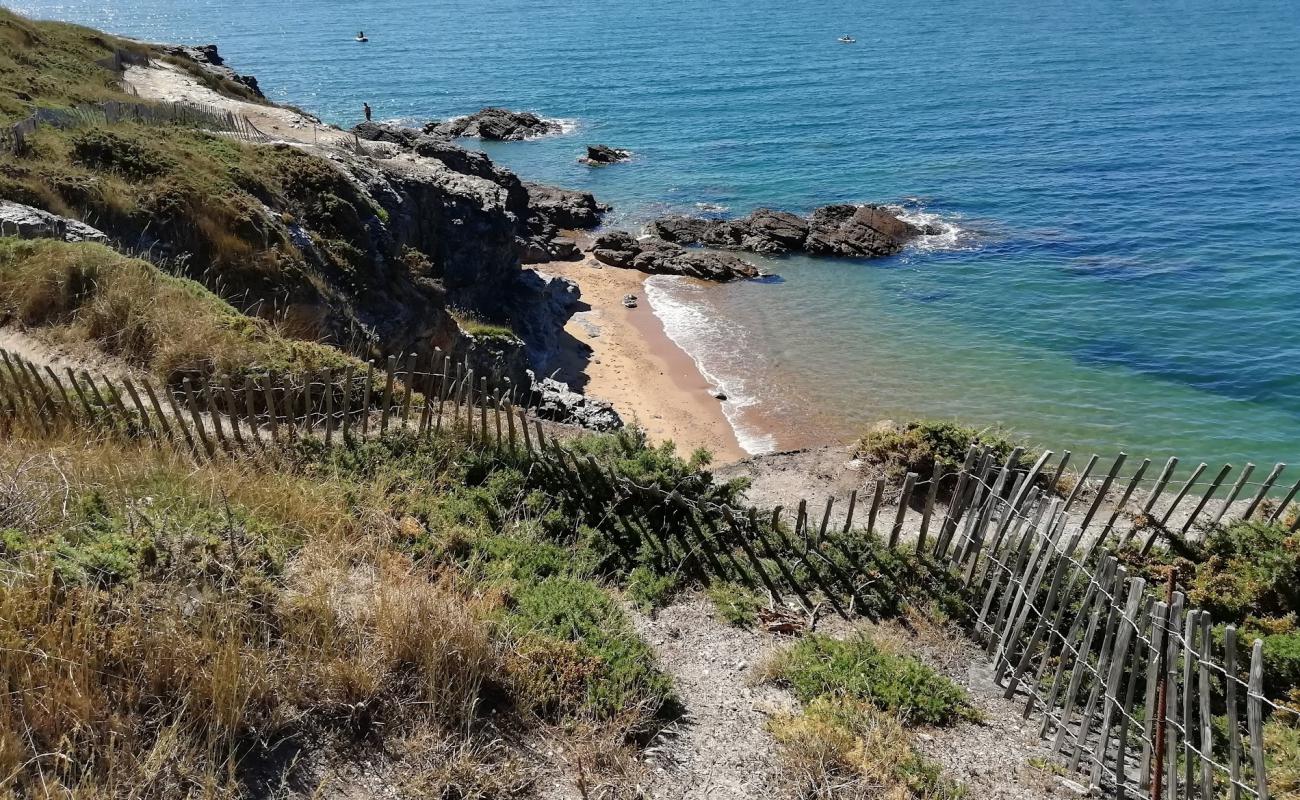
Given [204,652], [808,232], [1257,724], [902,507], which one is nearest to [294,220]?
[204,652]

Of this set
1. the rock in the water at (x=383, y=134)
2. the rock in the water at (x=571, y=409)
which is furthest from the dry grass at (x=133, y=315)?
the rock in the water at (x=383, y=134)

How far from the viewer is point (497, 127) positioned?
52.2 m

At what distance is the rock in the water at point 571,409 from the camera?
16.2 m

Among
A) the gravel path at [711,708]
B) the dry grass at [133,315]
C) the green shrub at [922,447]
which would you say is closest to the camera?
the gravel path at [711,708]

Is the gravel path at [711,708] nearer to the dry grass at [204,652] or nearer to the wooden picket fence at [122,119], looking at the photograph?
the dry grass at [204,652]

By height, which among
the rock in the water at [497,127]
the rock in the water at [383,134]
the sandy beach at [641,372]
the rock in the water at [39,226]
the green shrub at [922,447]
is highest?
the rock in the water at [497,127]

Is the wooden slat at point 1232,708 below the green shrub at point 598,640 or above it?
above

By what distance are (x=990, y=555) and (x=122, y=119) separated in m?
19.8

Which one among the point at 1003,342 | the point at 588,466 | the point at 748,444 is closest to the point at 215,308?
the point at 588,466

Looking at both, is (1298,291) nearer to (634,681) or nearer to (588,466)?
(588,466)

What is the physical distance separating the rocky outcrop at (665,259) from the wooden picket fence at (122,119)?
14.1m

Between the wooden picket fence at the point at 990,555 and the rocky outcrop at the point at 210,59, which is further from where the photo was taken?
the rocky outcrop at the point at 210,59

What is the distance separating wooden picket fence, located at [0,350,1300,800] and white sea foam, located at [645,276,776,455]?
845cm

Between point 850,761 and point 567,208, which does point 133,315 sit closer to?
point 850,761
